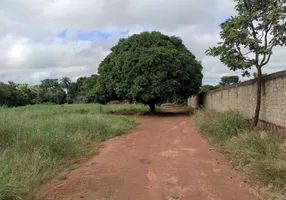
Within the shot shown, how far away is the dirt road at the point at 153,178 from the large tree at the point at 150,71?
42.4 ft

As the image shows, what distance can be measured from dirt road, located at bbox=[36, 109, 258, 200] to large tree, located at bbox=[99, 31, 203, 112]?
12.9 m

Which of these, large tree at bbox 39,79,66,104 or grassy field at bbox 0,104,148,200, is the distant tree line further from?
grassy field at bbox 0,104,148,200

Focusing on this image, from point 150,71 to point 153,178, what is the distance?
17272 mm

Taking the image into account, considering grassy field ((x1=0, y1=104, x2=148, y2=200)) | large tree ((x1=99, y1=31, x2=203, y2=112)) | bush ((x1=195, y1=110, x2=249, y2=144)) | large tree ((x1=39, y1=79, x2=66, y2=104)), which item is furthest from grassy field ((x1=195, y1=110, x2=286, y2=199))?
large tree ((x1=39, y1=79, x2=66, y2=104))

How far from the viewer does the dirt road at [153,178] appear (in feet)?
17.9

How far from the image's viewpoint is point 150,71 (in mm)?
23344

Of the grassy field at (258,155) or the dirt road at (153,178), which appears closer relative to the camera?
the dirt road at (153,178)

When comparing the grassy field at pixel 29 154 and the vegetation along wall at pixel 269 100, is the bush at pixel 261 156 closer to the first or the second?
the vegetation along wall at pixel 269 100

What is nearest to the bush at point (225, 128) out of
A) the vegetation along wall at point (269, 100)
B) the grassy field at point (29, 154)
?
the vegetation along wall at point (269, 100)

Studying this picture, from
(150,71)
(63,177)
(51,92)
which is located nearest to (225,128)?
(63,177)

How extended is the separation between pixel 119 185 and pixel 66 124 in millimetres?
6935

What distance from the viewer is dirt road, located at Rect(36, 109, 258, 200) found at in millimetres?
5465

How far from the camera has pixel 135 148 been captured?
1029 cm

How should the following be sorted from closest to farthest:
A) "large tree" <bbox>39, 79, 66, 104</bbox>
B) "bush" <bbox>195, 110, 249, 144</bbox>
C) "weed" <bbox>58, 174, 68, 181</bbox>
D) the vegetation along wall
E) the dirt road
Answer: the dirt road → "weed" <bbox>58, 174, 68, 181</bbox> → the vegetation along wall → "bush" <bbox>195, 110, 249, 144</bbox> → "large tree" <bbox>39, 79, 66, 104</bbox>
